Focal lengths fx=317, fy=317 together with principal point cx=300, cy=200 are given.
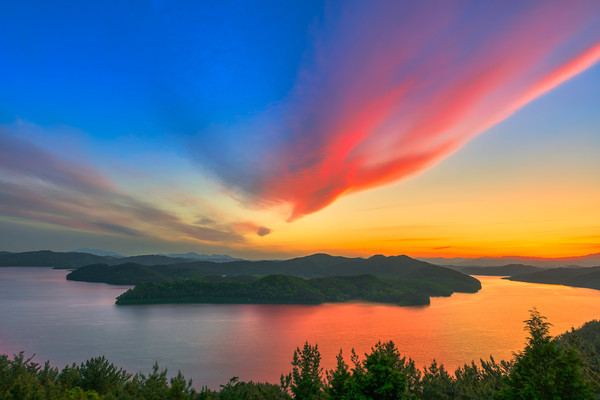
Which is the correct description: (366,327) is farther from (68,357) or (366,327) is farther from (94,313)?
(94,313)

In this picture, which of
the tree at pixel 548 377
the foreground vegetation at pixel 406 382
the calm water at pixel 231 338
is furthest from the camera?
the calm water at pixel 231 338

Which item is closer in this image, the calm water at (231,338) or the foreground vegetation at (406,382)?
the foreground vegetation at (406,382)

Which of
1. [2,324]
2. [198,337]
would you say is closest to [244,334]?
[198,337]

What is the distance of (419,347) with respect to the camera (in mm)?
133750

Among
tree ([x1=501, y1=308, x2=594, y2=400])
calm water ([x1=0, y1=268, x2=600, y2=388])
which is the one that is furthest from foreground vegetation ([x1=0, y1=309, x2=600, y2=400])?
calm water ([x1=0, y1=268, x2=600, y2=388])

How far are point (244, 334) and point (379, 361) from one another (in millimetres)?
144324

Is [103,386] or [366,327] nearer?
[103,386]

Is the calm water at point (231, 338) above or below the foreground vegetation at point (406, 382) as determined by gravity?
below

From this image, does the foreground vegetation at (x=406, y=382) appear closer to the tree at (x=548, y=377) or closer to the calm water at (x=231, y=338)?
the tree at (x=548, y=377)

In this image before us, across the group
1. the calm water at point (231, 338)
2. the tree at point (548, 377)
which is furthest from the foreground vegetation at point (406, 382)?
the calm water at point (231, 338)

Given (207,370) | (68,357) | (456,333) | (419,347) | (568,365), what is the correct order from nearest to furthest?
(568,365) → (207,370) → (68,357) → (419,347) → (456,333)

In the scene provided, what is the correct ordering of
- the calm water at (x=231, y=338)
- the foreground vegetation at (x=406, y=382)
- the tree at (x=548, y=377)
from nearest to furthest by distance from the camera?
the foreground vegetation at (x=406, y=382)
the tree at (x=548, y=377)
the calm water at (x=231, y=338)

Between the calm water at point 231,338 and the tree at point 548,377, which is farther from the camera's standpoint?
the calm water at point 231,338

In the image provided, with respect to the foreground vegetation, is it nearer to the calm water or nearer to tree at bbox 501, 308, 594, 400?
tree at bbox 501, 308, 594, 400
